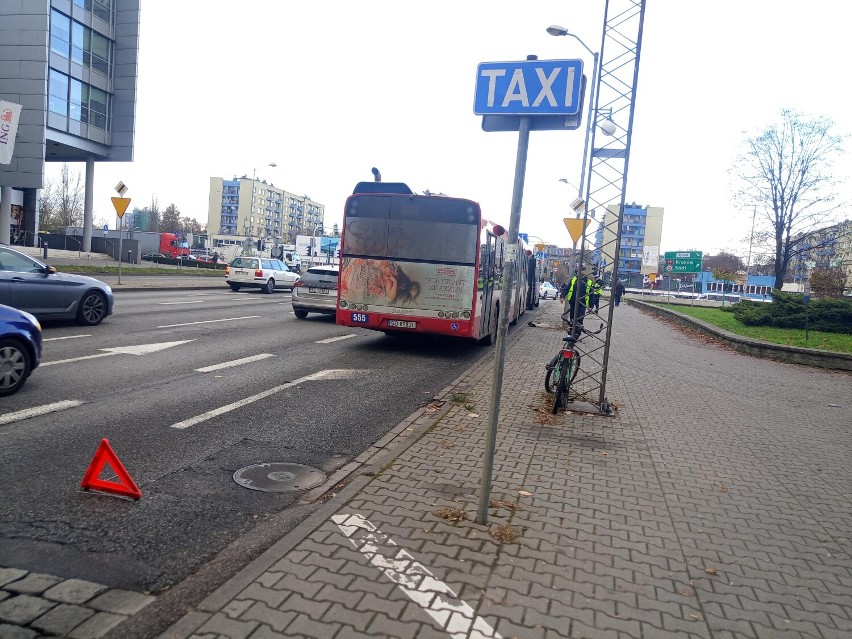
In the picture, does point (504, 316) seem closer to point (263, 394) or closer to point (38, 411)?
point (263, 394)

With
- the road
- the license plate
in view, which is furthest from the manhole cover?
the license plate

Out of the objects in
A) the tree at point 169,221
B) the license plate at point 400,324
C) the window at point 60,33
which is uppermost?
the window at point 60,33

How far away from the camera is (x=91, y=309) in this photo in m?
13.2

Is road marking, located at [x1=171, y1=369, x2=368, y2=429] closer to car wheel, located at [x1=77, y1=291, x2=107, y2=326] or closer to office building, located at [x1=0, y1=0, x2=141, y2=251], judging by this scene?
car wheel, located at [x1=77, y1=291, x2=107, y2=326]

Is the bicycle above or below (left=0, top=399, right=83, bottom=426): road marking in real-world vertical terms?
above

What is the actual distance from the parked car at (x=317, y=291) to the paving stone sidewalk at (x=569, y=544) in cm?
1025

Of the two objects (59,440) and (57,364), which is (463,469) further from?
(57,364)

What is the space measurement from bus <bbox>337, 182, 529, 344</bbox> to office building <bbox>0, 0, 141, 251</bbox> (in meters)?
32.2

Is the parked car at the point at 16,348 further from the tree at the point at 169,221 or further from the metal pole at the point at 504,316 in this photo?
the tree at the point at 169,221

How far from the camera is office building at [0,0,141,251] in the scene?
3953 centimetres

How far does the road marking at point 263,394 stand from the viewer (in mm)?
6703

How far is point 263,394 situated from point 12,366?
2806 millimetres

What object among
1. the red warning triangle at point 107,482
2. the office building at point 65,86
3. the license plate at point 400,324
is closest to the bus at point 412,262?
the license plate at point 400,324

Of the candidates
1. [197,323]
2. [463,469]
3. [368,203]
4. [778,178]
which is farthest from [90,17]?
[463,469]
